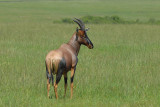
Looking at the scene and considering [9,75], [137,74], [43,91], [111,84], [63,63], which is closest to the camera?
[63,63]

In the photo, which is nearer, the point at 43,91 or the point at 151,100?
the point at 151,100

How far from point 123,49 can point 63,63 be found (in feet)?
31.0

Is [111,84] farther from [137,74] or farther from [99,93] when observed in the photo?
[137,74]

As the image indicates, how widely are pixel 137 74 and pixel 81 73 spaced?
5.63ft

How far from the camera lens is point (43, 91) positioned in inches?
349

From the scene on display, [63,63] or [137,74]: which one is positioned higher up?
[63,63]

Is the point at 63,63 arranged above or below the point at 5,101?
above

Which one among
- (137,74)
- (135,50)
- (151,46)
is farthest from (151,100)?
(151,46)

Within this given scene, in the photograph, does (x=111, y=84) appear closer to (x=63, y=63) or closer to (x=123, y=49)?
(x=63, y=63)

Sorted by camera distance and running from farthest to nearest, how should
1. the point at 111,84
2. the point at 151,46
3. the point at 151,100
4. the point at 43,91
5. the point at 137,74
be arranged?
the point at 151,46 → the point at 137,74 → the point at 111,84 → the point at 43,91 → the point at 151,100

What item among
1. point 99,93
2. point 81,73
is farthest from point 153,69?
point 99,93

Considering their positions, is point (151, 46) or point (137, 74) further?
point (151, 46)

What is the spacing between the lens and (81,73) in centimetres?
1082

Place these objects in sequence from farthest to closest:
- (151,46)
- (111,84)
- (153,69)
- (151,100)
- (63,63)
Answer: (151,46), (153,69), (111,84), (151,100), (63,63)
